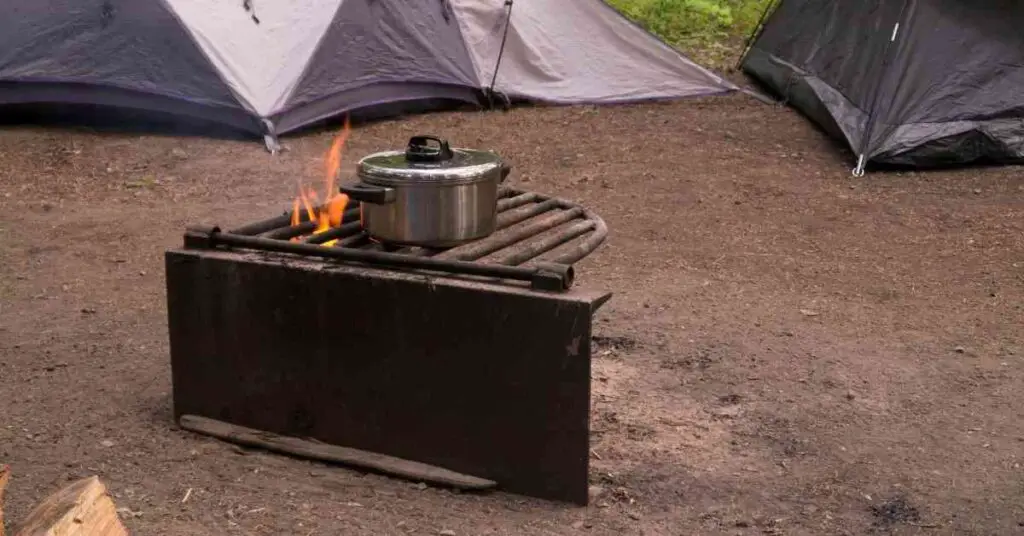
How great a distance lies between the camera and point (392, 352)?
3.48 m

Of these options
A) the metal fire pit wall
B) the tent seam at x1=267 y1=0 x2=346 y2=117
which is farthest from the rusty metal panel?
the tent seam at x1=267 y1=0 x2=346 y2=117

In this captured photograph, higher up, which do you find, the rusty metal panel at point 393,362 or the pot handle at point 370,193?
the pot handle at point 370,193

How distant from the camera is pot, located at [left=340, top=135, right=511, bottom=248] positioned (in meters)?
3.39

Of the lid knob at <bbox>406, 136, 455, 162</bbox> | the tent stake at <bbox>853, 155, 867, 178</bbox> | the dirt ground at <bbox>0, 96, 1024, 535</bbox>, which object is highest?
the lid knob at <bbox>406, 136, 455, 162</bbox>

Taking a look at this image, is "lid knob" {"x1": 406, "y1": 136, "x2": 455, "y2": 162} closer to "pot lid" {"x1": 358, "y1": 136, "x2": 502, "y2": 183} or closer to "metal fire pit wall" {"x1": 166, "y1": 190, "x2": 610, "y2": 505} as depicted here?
"pot lid" {"x1": 358, "y1": 136, "x2": 502, "y2": 183}

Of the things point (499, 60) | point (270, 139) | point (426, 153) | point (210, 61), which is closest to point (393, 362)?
point (426, 153)

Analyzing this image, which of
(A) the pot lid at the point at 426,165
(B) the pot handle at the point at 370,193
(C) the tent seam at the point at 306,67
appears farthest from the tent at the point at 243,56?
(B) the pot handle at the point at 370,193

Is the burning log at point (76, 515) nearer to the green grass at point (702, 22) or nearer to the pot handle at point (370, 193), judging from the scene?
the pot handle at point (370, 193)

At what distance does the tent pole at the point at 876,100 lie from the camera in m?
7.76

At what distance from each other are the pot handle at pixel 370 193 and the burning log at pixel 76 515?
1039 mm

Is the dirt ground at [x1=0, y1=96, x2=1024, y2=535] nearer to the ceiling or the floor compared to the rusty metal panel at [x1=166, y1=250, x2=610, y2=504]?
nearer to the floor

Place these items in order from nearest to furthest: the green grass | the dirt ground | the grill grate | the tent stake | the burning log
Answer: the burning log → the dirt ground → the grill grate → the tent stake → the green grass

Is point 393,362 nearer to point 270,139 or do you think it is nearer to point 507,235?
point 507,235

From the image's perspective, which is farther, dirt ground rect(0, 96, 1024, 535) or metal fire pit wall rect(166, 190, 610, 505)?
dirt ground rect(0, 96, 1024, 535)
